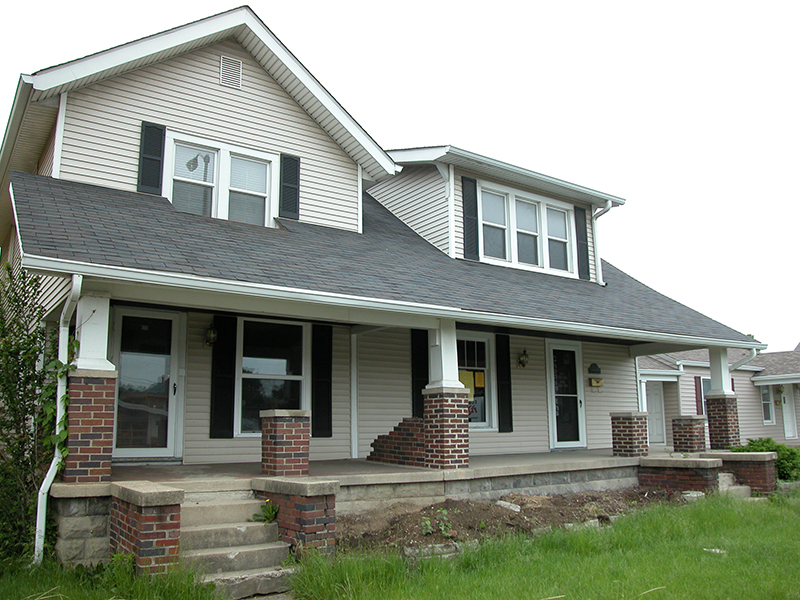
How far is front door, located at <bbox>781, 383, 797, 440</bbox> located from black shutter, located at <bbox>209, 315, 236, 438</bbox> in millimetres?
22653

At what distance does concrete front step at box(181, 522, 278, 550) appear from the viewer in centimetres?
612

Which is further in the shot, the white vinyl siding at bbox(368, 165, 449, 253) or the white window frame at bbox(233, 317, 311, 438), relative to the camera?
the white vinyl siding at bbox(368, 165, 449, 253)

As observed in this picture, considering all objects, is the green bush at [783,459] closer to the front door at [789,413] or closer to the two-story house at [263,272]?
the two-story house at [263,272]

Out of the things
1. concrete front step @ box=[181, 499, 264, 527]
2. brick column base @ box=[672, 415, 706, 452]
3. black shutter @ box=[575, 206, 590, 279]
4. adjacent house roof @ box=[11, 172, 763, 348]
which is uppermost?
black shutter @ box=[575, 206, 590, 279]

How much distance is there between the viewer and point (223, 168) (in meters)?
10.4

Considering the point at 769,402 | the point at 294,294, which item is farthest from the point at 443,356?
the point at 769,402

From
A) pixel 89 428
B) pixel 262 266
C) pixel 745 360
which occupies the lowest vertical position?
pixel 89 428

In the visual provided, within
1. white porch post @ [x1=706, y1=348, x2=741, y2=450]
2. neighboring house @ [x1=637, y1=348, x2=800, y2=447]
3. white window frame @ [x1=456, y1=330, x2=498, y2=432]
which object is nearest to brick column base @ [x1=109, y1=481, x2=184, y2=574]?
white window frame @ [x1=456, y1=330, x2=498, y2=432]

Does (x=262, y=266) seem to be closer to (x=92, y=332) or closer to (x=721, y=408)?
(x=92, y=332)

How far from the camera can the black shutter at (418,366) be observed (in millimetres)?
11398

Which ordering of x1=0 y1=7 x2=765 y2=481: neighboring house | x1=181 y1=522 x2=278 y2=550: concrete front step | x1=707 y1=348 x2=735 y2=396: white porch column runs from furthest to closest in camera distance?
x1=707 y1=348 x2=735 y2=396: white porch column → x1=0 y1=7 x2=765 y2=481: neighboring house → x1=181 y1=522 x2=278 y2=550: concrete front step

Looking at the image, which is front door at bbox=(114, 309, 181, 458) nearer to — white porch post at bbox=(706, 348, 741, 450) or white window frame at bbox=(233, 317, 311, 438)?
white window frame at bbox=(233, 317, 311, 438)

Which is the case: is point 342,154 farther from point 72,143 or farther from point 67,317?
point 67,317

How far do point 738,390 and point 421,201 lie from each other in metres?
16.1
